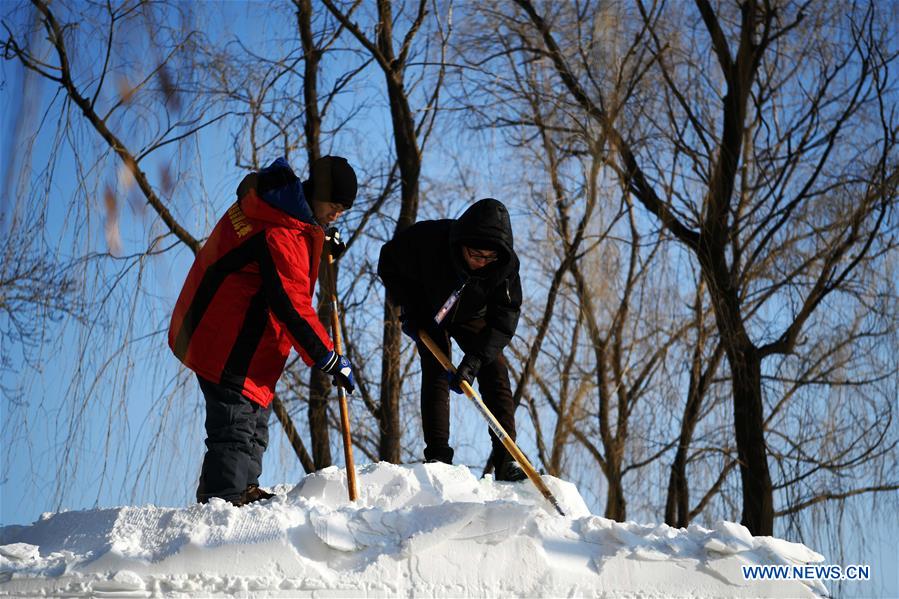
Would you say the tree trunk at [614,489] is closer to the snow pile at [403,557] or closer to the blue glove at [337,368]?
the blue glove at [337,368]

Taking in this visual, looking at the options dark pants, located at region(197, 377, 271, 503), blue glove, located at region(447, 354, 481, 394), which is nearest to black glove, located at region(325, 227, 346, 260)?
blue glove, located at region(447, 354, 481, 394)

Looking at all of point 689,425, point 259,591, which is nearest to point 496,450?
point 259,591

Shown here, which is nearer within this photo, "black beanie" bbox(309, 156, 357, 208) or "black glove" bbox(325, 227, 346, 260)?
"black beanie" bbox(309, 156, 357, 208)

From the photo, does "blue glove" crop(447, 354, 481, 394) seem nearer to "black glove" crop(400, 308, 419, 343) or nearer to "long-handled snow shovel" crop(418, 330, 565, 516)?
"long-handled snow shovel" crop(418, 330, 565, 516)

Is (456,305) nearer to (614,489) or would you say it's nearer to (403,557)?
(403,557)

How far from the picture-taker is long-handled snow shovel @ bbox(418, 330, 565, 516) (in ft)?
12.7

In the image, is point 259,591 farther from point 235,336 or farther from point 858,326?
point 858,326

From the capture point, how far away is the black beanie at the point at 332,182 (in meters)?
3.80

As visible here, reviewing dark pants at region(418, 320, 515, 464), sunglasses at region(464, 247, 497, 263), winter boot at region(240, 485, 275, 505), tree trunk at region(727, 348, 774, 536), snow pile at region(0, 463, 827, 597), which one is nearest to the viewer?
snow pile at region(0, 463, 827, 597)

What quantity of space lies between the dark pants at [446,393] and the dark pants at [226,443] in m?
0.78

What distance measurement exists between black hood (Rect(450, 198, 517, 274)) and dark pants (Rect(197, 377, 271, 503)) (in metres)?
1.04

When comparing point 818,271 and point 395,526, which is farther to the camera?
point 818,271

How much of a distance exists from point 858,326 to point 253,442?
3588 millimetres

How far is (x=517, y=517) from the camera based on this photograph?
3.07 metres
